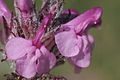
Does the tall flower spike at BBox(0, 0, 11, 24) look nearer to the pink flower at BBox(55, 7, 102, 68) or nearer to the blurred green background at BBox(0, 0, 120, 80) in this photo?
the pink flower at BBox(55, 7, 102, 68)

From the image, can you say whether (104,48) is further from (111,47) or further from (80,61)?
(80,61)

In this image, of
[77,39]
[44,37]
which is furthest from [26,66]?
[77,39]

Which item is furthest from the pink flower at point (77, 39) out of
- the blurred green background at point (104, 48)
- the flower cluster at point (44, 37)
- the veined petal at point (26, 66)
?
the blurred green background at point (104, 48)

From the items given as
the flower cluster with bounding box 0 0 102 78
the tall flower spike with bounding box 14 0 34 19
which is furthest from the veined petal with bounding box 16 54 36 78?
the tall flower spike with bounding box 14 0 34 19

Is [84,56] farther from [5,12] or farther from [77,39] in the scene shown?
[5,12]

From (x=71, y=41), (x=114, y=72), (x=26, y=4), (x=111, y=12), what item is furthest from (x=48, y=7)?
(x=111, y=12)

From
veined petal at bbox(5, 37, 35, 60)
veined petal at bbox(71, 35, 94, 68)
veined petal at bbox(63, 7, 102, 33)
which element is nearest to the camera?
veined petal at bbox(5, 37, 35, 60)

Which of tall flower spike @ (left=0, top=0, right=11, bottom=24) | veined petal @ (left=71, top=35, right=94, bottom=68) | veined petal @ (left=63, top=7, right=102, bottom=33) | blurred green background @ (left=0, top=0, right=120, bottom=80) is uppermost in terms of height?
tall flower spike @ (left=0, top=0, right=11, bottom=24)

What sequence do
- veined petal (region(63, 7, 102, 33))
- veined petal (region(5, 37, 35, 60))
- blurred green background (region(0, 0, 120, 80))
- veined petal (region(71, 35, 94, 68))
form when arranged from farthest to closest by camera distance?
blurred green background (region(0, 0, 120, 80)) < veined petal (region(63, 7, 102, 33)) < veined petal (region(71, 35, 94, 68)) < veined petal (region(5, 37, 35, 60))
